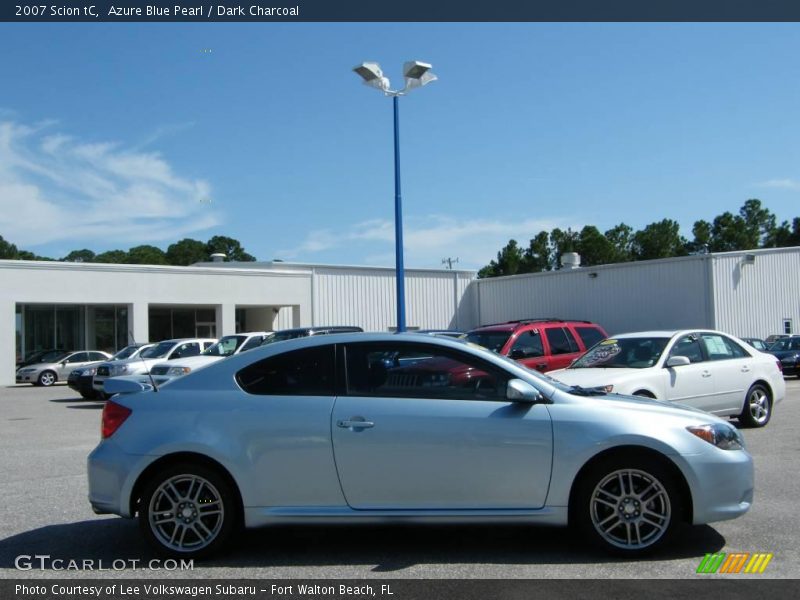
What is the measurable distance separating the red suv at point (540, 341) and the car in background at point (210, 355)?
658 centimetres

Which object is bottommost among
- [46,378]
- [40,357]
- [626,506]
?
[46,378]

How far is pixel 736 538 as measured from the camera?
6086mm

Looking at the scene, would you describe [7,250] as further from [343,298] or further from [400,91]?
[400,91]

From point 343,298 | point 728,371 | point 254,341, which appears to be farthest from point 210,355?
point 343,298

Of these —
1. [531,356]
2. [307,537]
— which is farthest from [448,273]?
[307,537]

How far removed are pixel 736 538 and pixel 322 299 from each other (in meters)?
33.8

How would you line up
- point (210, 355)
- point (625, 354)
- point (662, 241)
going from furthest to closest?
point (662, 241) → point (210, 355) → point (625, 354)

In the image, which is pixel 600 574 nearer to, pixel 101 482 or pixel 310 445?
pixel 310 445

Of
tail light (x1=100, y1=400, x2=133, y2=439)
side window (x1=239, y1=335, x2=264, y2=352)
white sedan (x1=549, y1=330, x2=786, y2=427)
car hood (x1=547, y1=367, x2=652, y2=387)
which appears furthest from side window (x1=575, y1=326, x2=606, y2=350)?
tail light (x1=100, y1=400, x2=133, y2=439)

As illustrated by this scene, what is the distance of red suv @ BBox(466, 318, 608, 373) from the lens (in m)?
14.5

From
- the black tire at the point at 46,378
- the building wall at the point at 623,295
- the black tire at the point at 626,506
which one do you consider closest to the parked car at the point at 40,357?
the black tire at the point at 46,378

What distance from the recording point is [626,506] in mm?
5566

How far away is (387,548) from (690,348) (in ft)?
24.4

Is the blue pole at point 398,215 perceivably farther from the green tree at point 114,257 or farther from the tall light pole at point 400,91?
the green tree at point 114,257
